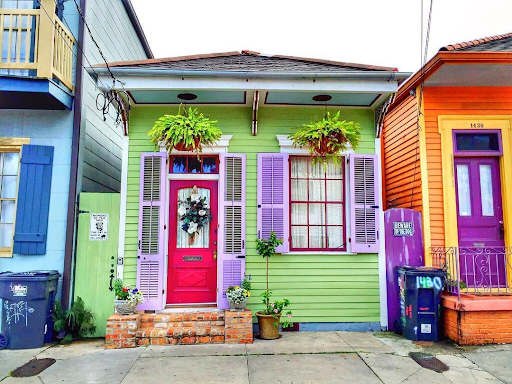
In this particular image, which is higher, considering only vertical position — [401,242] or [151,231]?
[151,231]

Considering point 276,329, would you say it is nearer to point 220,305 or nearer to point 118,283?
point 220,305

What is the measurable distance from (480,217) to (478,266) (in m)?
0.80

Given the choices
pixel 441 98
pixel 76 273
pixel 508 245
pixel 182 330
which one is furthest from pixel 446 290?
pixel 76 273

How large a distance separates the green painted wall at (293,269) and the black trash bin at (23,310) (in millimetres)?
1246

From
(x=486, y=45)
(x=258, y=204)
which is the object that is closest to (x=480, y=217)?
(x=486, y=45)

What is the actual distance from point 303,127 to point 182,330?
3589mm

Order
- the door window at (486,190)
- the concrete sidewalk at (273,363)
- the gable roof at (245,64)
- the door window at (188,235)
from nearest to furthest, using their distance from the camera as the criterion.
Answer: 1. the concrete sidewalk at (273,363)
2. the gable roof at (245,64)
3. the door window at (188,235)
4. the door window at (486,190)

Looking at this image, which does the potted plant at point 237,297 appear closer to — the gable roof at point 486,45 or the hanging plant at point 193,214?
the hanging plant at point 193,214

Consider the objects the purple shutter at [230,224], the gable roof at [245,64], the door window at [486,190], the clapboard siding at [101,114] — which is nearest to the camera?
the gable roof at [245,64]

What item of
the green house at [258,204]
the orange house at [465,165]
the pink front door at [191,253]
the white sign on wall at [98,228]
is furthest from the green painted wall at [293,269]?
the orange house at [465,165]

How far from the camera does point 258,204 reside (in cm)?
644

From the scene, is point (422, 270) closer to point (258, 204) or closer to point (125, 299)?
point (258, 204)

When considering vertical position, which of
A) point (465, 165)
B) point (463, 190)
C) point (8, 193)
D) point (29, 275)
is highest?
point (465, 165)

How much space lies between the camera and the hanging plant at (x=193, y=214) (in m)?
6.46
